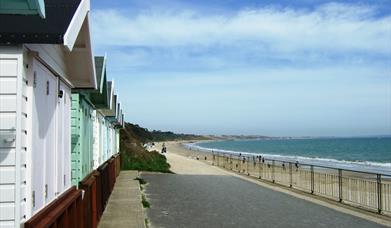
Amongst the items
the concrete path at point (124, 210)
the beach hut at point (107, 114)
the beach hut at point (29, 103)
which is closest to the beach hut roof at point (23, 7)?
the beach hut at point (29, 103)

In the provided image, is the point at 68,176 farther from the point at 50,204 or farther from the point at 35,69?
the point at 35,69

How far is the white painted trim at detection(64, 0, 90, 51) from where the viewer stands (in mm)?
4250

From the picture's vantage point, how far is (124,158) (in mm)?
31281

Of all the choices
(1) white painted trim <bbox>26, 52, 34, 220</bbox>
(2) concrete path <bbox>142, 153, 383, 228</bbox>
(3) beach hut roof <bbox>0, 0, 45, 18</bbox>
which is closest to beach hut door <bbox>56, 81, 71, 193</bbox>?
(1) white painted trim <bbox>26, 52, 34, 220</bbox>

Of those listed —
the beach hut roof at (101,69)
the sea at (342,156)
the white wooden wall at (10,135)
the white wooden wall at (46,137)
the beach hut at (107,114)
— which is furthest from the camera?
the sea at (342,156)

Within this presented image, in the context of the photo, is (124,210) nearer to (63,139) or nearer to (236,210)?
(236,210)

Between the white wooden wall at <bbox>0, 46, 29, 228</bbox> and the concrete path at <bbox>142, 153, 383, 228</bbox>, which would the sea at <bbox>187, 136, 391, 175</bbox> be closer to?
the concrete path at <bbox>142, 153, 383, 228</bbox>

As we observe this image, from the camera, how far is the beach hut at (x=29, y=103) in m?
3.95

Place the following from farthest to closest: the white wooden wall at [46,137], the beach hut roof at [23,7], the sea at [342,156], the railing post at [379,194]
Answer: the sea at [342,156] < the railing post at [379,194] < the white wooden wall at [46,137] < the beach hut roof at [23,7]

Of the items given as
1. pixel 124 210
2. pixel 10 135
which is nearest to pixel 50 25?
pixel 10 135

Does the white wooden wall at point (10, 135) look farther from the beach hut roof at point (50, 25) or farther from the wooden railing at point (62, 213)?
the wooden railing at point (62, 213)

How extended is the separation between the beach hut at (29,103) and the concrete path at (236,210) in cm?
692

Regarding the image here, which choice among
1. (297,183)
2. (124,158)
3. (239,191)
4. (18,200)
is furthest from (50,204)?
(124,158)

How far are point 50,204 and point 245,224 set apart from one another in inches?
288
